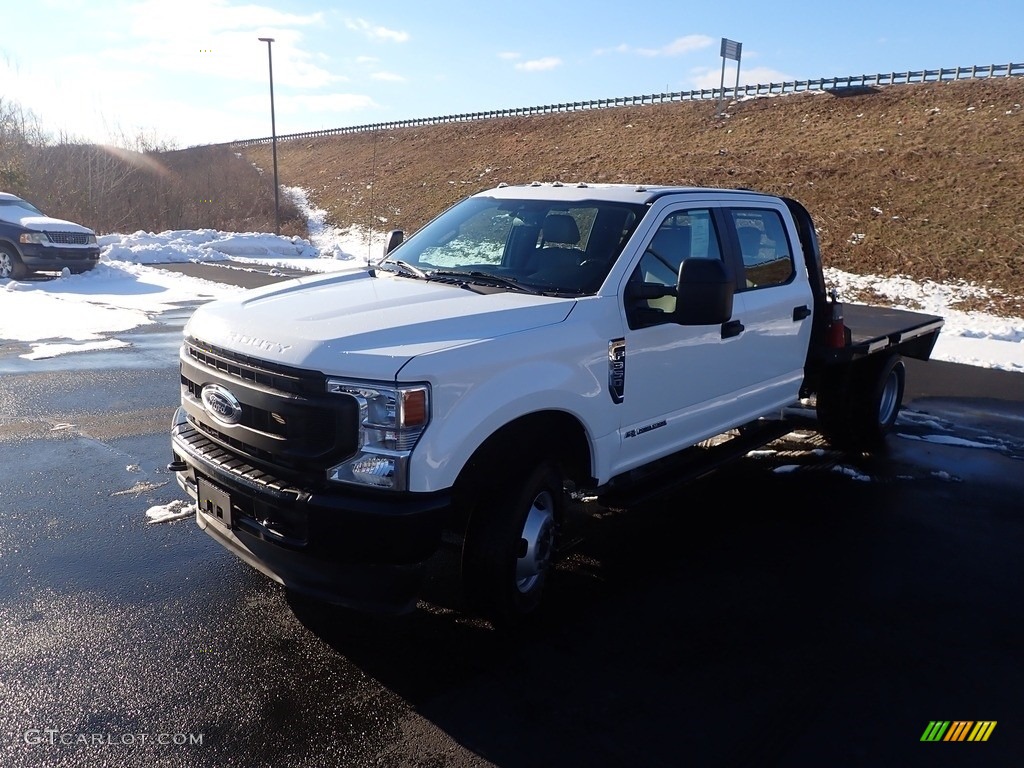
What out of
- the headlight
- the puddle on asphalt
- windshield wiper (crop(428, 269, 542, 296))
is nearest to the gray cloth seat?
windshield wiper (crop(428, 269, 542, 296))

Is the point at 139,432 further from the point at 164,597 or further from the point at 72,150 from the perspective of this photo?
the point at 72,150

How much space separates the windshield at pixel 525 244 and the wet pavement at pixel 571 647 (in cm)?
163

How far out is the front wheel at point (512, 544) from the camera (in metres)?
3.63

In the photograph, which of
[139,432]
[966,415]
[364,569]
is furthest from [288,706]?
[966,415]

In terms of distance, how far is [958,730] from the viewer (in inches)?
126

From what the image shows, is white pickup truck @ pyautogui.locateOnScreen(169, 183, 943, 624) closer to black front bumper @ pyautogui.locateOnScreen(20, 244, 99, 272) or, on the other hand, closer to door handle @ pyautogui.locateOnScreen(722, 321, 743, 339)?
door handle @ pyautogui.locateOnScreen(722, 321, 743, 339)

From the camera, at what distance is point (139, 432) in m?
6.70

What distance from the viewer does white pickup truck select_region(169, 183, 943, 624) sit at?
10.6 ft

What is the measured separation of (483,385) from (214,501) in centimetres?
135

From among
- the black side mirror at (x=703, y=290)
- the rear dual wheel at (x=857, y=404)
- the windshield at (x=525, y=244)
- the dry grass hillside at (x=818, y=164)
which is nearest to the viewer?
the black side mirror at (x=703, y=290)

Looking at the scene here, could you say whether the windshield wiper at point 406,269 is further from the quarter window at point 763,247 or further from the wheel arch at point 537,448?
the quarter window at point 763,247

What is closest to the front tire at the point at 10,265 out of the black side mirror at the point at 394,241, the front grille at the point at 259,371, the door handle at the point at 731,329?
the black side mirror at the point at 394,241

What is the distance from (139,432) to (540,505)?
423 centimetres

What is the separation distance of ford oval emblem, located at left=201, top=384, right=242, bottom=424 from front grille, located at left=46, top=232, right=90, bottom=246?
1447cm
